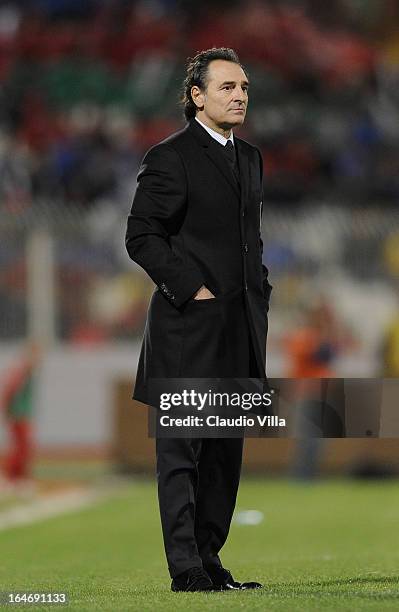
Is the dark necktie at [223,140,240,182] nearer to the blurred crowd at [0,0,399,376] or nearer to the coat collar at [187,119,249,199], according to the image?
the coat collar at [187,119,249,199]

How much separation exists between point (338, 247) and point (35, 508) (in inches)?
286

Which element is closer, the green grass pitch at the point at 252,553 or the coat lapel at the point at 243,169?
the green grass pitch at the point at 252,553

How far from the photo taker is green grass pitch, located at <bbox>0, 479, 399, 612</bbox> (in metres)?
7.16

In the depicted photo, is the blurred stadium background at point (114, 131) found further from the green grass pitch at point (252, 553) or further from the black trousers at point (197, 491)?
the black trousers at point (197, 491)

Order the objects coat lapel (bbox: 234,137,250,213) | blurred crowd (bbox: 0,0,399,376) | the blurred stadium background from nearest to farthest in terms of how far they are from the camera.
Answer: coat lapel (bbox: 234,137,250,213) → the blurred stadium background → blurred crowd (bbox: 0,0,399,376)

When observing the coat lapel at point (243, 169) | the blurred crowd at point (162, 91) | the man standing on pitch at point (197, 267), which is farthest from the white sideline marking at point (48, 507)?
the blurred crowd at point (162, 91)

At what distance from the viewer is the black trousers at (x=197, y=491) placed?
24.4 feet

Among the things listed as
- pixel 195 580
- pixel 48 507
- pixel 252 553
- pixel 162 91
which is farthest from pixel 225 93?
pixel 162 91

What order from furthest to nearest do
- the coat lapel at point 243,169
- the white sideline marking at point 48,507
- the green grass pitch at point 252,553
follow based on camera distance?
1. the white sideline marking at point 48,507
2. the coat lapel at point 243,169
3. the green grass pitch at point 252,553

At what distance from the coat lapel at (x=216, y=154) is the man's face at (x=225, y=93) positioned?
73mm

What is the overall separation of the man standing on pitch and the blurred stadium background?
15406 mm

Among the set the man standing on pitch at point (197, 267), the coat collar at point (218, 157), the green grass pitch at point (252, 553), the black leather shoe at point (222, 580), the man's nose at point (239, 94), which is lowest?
the green grass pitch at point (252, 553)

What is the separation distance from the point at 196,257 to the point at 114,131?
20439mm

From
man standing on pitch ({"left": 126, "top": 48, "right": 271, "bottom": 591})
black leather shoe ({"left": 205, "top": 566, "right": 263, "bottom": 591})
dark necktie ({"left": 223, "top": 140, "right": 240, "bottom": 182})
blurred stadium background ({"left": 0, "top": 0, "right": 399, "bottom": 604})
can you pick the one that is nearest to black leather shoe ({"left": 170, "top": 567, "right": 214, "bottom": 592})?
man standing on pitch ({"left": 126, "top": 48, "right": 271, "bottom": 591})
